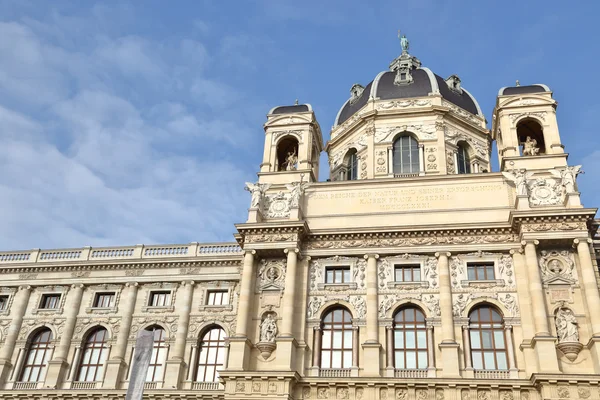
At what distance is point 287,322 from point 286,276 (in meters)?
2.23

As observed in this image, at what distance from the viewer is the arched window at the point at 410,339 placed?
26.4 meters

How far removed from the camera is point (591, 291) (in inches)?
989

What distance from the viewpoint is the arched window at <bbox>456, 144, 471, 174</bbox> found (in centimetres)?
3634

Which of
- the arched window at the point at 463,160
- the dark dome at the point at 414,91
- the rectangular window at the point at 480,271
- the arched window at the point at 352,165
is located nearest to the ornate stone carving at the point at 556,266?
the rectangular window at the point at 480,271

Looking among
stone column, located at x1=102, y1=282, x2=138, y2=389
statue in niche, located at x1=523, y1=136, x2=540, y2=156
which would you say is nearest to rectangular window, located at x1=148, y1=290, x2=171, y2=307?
stone column, located at x1=102, y1=282, x2=138, y2=389

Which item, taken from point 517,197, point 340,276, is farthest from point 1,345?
point 517,197

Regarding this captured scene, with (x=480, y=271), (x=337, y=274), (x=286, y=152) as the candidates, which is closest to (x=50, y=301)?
(x=286, y=152)

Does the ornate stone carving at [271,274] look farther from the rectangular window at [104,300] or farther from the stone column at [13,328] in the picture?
the stone column at [13,328]

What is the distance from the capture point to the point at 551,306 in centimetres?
A: 2566

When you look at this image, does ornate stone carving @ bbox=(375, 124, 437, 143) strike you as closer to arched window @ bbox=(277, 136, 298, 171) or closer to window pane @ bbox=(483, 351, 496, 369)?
arched window @ bbox=(277, 136, 298, 171)

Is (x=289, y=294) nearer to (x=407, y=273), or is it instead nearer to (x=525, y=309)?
(x=407, y=273)

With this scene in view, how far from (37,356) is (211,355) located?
9510 millimetres

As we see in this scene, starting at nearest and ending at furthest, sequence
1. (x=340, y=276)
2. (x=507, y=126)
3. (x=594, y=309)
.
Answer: (x=594, y=309), (x=340, y=276), (x=507, y=126)

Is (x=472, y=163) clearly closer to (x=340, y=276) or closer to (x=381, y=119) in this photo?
(x=381, y=119)
